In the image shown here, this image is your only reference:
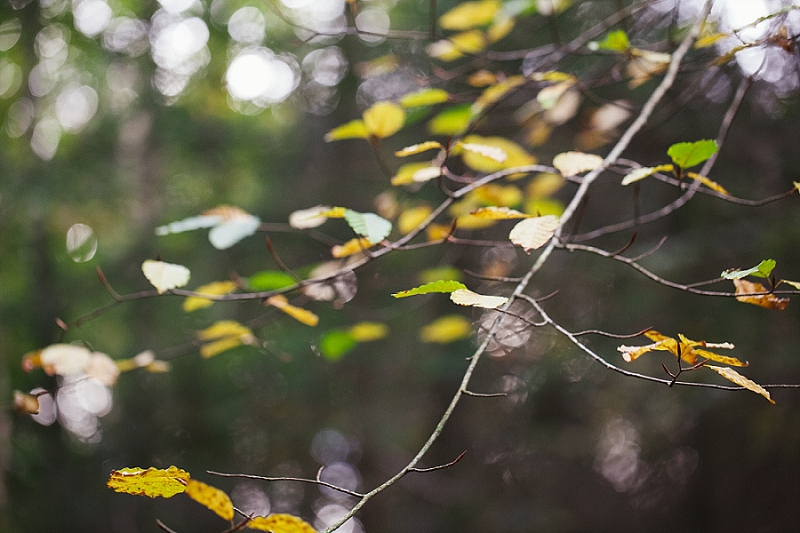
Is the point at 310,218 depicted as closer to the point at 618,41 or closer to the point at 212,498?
the point at 212,498

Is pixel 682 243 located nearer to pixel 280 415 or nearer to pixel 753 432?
pixel 753 432

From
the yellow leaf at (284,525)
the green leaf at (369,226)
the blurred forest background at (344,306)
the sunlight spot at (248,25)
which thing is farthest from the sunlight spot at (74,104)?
the yellow leaf at (284,525)

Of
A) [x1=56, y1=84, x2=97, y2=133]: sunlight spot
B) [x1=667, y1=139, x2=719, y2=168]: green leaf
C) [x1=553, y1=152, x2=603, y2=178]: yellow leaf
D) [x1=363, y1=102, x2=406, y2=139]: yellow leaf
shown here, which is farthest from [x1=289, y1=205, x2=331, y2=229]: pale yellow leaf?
[x1=56, y1=84, x2=97, y2=133]: sunlight spot

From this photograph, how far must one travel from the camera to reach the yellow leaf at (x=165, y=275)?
0.79 m

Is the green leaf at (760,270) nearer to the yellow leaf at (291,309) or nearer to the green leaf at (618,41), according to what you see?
the green leaf at (618,41)

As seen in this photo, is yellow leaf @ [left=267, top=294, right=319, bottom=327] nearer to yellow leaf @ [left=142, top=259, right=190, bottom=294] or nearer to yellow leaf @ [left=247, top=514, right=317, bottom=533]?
yellow leaf @ [left=142, top=259, right=190, bottom=294]

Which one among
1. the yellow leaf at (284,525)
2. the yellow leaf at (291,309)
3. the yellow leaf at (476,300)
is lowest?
the yellow leaf at (291,309)

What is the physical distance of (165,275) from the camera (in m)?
0.82

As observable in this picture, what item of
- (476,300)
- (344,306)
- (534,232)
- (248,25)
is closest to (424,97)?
(534,232)

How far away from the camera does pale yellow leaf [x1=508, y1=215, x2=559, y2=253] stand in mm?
654

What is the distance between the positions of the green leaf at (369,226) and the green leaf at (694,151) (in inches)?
18.5

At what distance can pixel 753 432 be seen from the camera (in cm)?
216

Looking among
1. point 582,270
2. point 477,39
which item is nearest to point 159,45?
point 477,39

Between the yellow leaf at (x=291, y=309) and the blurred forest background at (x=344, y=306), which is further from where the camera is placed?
the blurred forest background at (x=344, y=306)
